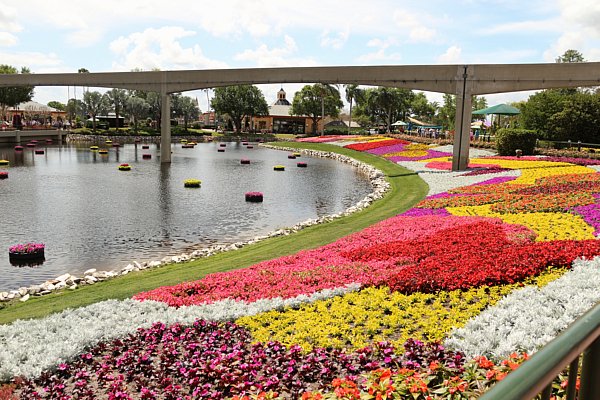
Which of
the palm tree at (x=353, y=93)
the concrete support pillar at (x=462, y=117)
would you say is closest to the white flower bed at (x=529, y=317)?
the concrete support pillar at (x=462, y=117)

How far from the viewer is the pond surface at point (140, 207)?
724 inches

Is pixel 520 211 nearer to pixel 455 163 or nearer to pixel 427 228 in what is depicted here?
pixel 427 228

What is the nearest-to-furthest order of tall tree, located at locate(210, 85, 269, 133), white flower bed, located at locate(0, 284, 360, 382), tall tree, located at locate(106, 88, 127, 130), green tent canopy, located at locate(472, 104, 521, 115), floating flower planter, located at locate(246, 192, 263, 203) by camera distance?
1. white flower bed, located at locate(0, 284, 360, 382)
2. floating flower planter, located at locate(246, 192, 263, 203)
3. green tent canopy, located at locate(472, 104, 521, 115)
4. tall tree, located at locate(106, 88, 127, 130)
5. tall tree, located at locate(210, 85, 269, 133)

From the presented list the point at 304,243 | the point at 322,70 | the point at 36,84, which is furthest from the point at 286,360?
the point at 36,84

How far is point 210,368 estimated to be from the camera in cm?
780

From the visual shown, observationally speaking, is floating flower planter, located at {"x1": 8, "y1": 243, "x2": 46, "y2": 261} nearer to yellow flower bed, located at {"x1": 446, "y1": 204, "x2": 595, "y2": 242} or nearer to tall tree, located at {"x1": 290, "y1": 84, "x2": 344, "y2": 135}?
yellow flower bed, located at {"x1": 446, "y1": 204, "x2": 595, "y2": 242}

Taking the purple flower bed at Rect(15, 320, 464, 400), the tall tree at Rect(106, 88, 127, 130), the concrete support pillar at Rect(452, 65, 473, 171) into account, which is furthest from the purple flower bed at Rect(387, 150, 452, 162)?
the tall tree at Rect(106, 88, 127, 130)

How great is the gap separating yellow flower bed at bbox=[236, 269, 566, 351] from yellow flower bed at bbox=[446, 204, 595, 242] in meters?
3.83

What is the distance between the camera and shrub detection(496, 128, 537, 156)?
40719 mm

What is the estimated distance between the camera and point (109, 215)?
2467cm

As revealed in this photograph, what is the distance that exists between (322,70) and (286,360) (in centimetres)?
3502

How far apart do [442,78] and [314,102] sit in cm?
8282

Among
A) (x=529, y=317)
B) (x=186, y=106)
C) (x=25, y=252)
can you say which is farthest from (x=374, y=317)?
(x=186, y=106)

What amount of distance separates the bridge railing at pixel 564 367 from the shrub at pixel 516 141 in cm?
4215
